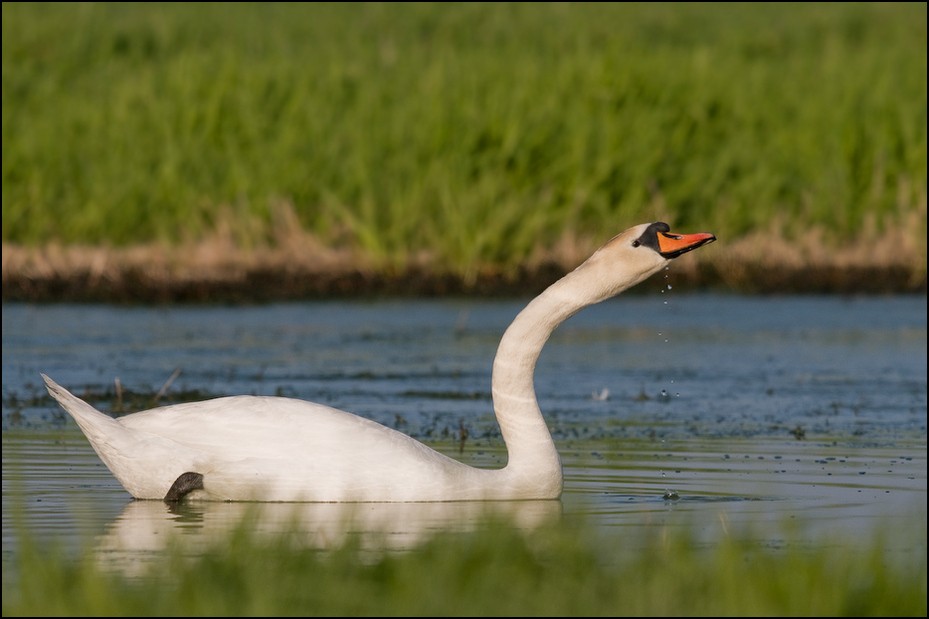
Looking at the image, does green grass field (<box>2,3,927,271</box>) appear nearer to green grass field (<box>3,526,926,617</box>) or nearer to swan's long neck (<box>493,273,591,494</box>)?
swan's long neck (<box>493,273,591,494</box>)

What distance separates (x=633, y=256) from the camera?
6.57m

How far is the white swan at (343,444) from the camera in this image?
6.62 meters

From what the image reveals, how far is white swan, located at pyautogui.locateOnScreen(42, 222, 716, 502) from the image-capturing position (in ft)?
21.7

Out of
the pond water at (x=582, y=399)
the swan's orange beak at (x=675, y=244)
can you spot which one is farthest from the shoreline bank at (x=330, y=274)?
the swan's orange beak at (x=675, y=244)

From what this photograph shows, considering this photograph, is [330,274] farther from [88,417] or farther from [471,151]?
[88,417]

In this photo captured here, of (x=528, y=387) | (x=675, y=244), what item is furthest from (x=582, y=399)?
(x=675, y=244)

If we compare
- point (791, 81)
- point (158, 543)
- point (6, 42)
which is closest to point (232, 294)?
point (791, 81)

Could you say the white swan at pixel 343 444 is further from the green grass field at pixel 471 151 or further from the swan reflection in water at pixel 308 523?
the green grass field at pixel 471 151

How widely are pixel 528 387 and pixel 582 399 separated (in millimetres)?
3682

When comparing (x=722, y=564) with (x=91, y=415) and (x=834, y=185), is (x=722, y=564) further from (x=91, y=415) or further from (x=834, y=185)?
(x=834, y=185)

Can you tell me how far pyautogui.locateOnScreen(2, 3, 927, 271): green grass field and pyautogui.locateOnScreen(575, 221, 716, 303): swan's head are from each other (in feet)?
33.3

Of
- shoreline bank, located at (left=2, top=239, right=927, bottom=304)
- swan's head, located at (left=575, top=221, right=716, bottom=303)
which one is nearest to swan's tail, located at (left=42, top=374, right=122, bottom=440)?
swan's head, located at (left=575, top=221, right=716, bottom=303)

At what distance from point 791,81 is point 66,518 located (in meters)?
16.4

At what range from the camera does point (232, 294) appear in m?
15.9
